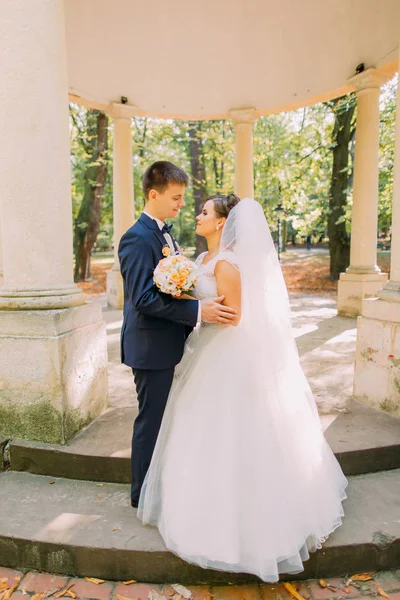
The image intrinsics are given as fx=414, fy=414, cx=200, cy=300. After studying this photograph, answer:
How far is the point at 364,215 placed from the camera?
972 cm

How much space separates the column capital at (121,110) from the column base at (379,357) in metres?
8.49

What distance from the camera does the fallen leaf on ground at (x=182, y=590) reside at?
268 centimetres

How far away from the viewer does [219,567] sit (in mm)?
2578

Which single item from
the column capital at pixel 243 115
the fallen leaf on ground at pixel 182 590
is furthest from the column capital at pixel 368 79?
the fallen leaf on ground at pixel 182 590

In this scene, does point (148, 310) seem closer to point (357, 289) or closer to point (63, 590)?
point (63, 590)

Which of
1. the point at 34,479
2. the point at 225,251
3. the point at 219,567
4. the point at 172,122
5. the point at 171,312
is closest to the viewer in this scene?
the point at 219,567

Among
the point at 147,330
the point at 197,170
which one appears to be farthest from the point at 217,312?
the point at 197,170

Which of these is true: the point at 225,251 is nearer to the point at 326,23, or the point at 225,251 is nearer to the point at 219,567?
the point at 219,567

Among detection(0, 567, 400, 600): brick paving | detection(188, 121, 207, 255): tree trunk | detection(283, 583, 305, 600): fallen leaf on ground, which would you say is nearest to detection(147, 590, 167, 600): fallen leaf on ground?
detection(0, 567, 400, 600): brick paving

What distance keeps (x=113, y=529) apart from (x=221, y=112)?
10.4 m

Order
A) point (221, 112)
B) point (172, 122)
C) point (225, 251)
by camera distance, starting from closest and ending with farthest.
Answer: point (225, 251)
point (221, 112)
point (172, 122)

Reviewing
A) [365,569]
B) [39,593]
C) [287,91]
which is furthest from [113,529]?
[287,91]

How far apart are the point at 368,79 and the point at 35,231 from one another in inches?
328

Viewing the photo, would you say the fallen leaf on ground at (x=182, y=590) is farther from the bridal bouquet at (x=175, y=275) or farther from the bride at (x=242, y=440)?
the bridal bouquet at (x=175, y=275)
